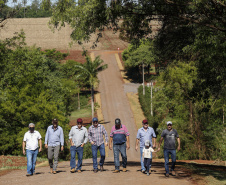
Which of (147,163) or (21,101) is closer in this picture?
(147,163)

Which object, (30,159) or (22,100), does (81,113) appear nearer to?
(22,100)

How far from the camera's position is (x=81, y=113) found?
72000 mm

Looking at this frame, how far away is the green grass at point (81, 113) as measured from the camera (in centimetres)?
6931

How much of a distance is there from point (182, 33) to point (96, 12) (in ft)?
15.8

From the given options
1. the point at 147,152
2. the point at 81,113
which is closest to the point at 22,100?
the point at 147,152

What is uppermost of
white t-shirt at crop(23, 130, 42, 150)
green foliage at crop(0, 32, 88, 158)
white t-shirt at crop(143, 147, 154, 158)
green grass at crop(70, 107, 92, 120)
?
white t-shirt at crop(23, 130, 42, 150)

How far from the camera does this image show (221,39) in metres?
15.1

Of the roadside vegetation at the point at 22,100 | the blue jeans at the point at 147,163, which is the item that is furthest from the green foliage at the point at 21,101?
the blue jeans at the point at 147,163

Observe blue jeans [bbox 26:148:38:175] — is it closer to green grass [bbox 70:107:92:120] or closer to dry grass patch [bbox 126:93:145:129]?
dry grass patch [bbox 126:93:145:129]

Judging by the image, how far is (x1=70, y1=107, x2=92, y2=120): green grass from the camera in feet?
227

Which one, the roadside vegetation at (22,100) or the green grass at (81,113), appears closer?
the roadside vegetation at (22,100)

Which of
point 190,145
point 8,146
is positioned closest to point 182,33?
point 190,145

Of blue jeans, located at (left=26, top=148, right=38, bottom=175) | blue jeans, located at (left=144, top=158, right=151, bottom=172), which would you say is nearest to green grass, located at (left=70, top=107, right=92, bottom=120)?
blue jeans, located at (left=26, top=148, right=38, bottom=175)

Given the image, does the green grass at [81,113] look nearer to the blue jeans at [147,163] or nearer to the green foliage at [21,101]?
the green foliage at [21,101]
